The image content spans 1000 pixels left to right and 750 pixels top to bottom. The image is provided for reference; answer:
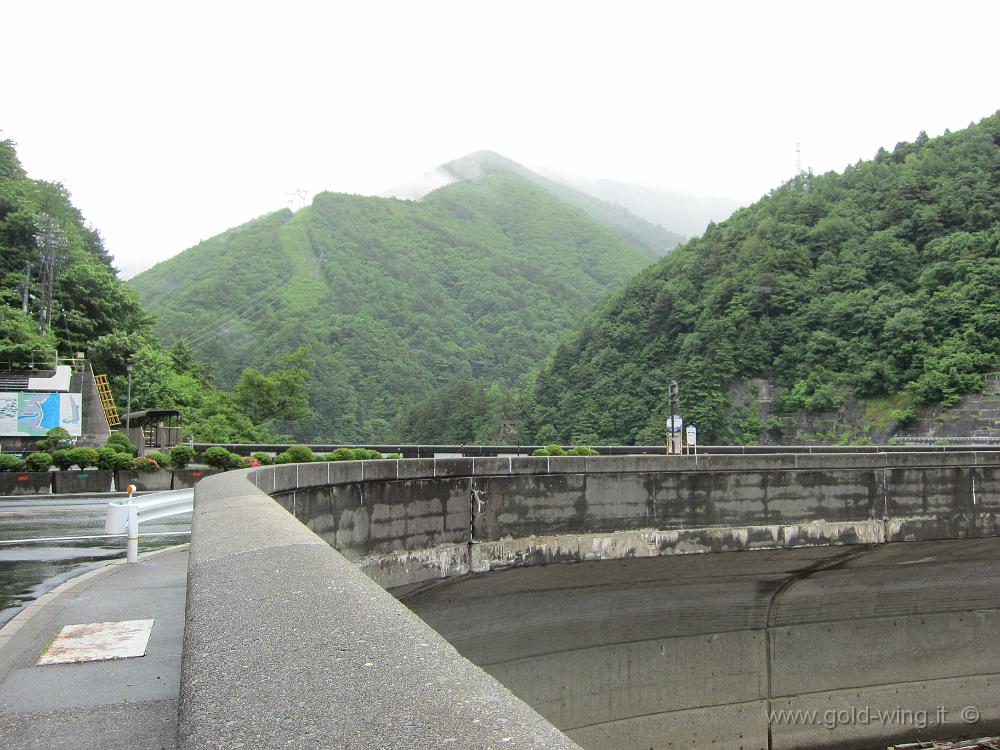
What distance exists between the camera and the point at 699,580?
12.3 metres

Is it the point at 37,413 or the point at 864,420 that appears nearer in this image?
the point at 37,413

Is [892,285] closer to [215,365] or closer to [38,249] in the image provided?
[38,249]

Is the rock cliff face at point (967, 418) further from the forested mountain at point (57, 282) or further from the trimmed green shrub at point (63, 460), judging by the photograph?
the forested mountain at point (57, 282)

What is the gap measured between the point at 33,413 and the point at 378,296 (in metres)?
118

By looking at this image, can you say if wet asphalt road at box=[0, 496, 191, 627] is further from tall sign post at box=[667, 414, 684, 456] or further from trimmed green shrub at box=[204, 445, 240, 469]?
tall sign post at box=[667, 414, 684, 456]

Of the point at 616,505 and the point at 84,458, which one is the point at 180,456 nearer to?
the point at 84,458

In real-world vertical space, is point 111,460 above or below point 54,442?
below

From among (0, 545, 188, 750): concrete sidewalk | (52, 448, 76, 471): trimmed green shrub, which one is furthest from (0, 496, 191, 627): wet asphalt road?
(52, 448, 76, 471): trimmed green shrub

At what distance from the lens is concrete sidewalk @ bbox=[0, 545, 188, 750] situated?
4.21 m

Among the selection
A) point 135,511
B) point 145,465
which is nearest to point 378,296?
point 145,465

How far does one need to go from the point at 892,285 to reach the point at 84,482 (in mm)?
76287

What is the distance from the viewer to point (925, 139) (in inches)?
3767

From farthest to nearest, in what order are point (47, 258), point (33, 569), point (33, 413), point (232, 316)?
point (232, 316) < point (47, 258) < point (33, 413) < point (33, 569)

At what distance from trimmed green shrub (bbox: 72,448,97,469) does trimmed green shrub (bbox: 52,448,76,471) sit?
0.25ft
